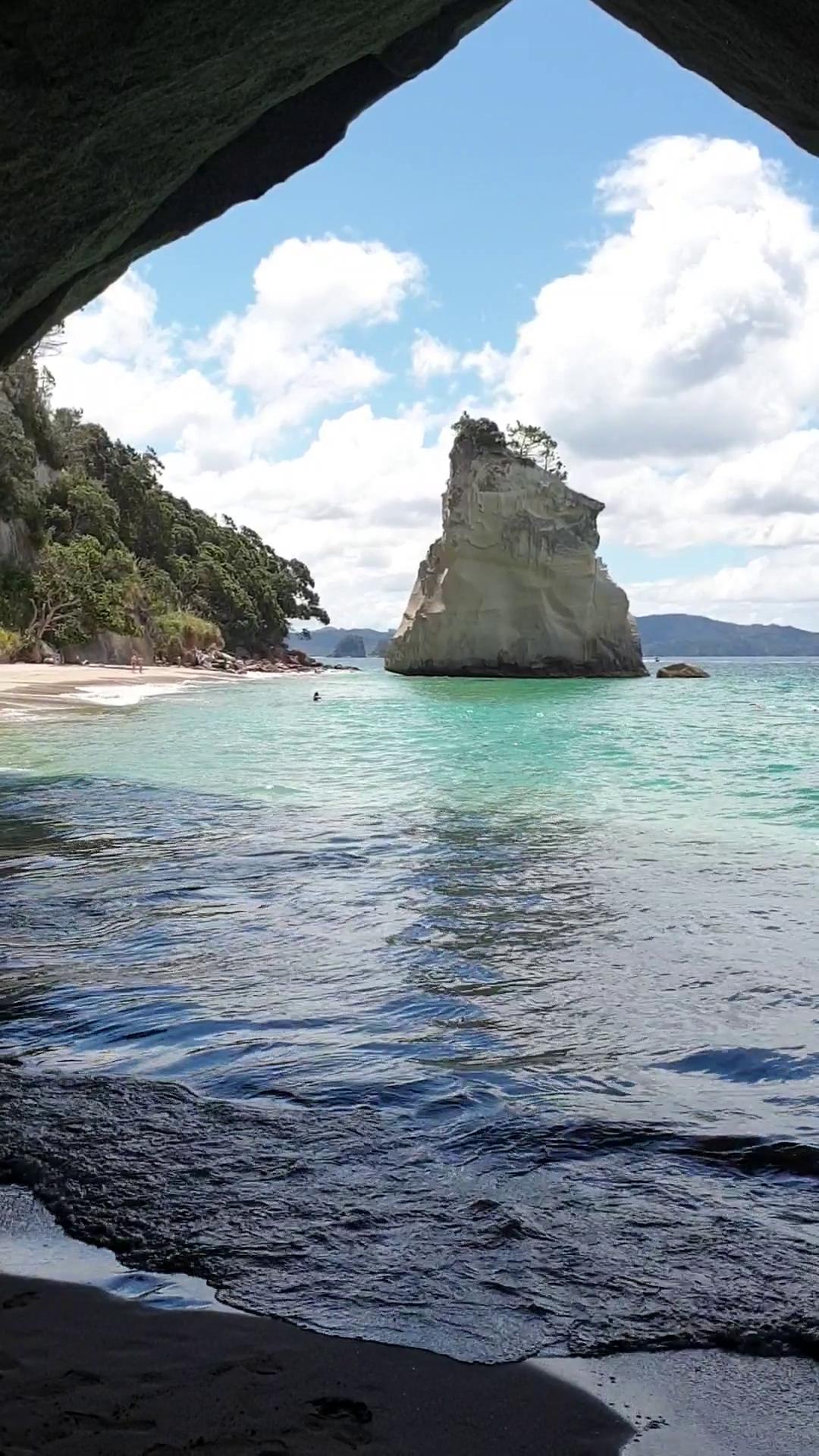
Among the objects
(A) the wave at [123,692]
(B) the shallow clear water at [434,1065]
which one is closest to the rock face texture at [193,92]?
(B) the shallow clear water at [434,1065]

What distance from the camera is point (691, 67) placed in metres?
5.38

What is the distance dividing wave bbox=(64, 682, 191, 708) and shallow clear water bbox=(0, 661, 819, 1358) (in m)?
21.3

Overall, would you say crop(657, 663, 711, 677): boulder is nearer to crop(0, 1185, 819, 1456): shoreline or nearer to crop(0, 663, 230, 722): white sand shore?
crop(0, 663, 230, 722): white sand shore

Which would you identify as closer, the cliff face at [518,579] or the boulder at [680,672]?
the cliff face at [518,579]

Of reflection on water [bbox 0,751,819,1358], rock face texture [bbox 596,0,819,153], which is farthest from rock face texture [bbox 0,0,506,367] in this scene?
reflection on water [bbox 0,751,819,1358]

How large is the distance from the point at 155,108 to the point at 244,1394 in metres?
5.19

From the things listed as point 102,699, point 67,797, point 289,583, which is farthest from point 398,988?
point 289,583

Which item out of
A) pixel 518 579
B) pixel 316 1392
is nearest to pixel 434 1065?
pixel 316 1392

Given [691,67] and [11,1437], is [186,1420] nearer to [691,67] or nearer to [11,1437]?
[11,1437]

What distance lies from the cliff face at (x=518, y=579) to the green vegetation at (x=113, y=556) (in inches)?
662

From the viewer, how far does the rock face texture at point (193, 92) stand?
418 centimetres

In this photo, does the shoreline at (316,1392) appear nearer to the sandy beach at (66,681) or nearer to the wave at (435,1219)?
the wave at (435,1219)

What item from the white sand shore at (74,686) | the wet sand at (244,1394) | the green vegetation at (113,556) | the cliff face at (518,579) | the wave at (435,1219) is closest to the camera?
the wet sand at (244,1394)

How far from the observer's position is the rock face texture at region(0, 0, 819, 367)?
4180 millimetres
